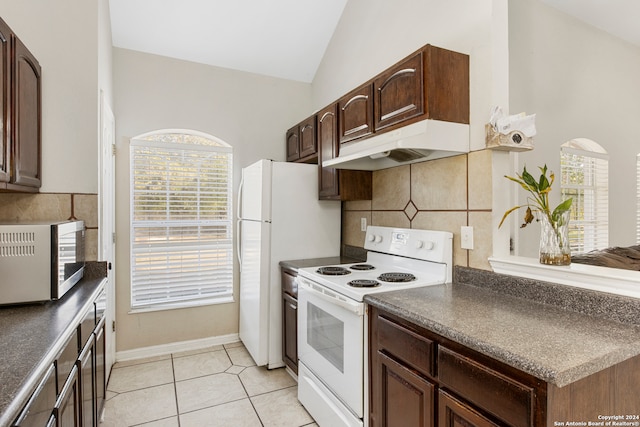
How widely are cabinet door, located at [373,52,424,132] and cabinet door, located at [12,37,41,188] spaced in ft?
6.11

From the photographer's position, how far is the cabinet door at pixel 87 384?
4.73 ft

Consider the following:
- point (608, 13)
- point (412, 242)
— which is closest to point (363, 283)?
point (412, 242)

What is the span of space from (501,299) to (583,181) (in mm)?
2746

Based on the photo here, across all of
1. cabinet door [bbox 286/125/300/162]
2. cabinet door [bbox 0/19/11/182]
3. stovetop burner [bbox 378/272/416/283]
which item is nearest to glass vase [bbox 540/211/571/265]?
stovetop burner [bbox 378/272/416/283]

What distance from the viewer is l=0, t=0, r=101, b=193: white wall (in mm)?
1991

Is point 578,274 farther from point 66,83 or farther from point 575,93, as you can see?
point 66,83

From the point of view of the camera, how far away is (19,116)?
5.51ft

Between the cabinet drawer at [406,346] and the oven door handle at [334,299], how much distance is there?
120 mm

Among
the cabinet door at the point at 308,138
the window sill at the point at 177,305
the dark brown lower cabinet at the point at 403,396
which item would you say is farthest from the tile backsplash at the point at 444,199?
the window sill at the point at 177,305

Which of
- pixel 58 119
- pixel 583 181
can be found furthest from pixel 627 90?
pixel 58 119

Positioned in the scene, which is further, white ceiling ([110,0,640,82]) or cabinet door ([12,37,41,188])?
white ceiling ([110,0,640,82])

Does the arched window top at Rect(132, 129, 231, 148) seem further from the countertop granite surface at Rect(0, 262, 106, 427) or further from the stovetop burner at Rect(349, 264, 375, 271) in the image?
the stovetop burner at Rect(349, 264, 375, 271)

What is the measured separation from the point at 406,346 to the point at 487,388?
0.39 meters

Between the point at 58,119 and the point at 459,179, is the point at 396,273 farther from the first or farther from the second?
the point at 58,119
